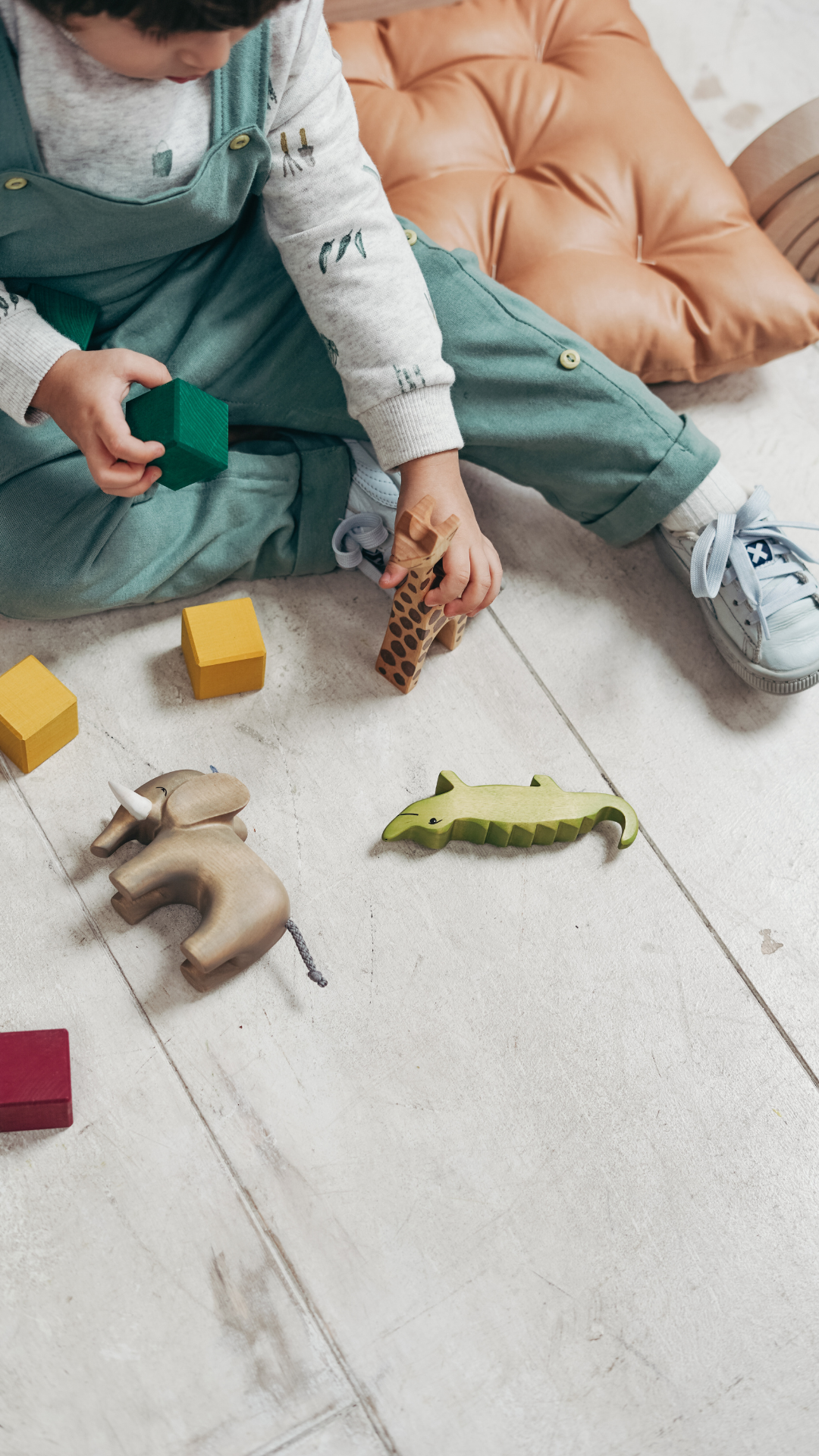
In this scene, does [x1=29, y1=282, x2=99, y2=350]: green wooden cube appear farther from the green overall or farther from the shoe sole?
the shoe sole

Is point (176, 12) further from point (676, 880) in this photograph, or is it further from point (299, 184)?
point (676, 880)

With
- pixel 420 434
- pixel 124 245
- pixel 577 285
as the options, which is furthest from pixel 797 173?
pixel 124 245

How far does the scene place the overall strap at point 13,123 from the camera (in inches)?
28.1

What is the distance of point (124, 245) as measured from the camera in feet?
2.75

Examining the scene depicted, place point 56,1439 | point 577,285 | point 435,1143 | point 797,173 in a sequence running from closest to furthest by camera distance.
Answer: point 56,1439 < point 435,1143 < point 577,285 < point 797,173

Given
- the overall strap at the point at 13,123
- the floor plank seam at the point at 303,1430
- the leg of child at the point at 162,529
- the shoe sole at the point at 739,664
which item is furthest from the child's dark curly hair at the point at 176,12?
the floor plank seam at the point at 303,1430

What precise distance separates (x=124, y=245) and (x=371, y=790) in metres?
0.46

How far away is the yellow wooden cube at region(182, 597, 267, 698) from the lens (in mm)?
901

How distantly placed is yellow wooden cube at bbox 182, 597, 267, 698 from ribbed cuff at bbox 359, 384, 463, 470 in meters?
0.17

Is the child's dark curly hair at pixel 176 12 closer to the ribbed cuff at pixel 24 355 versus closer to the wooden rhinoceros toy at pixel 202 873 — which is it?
the ribbed cuff at pixel 24 355

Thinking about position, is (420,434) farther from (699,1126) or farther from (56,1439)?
(56,1439)

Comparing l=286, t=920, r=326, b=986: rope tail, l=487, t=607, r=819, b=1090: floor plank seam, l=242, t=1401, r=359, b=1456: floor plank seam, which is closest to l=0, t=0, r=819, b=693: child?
l=487, t=607, r=819, b=1090: floor plank seam

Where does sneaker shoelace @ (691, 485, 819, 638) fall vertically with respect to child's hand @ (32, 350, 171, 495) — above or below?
above

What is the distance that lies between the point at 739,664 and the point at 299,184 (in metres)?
0.54
